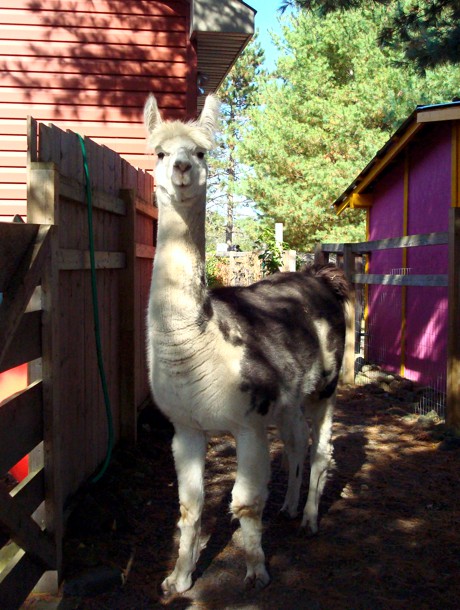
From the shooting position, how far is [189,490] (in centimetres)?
393

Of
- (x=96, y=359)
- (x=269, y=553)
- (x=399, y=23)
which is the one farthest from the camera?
(x=399, y=23)

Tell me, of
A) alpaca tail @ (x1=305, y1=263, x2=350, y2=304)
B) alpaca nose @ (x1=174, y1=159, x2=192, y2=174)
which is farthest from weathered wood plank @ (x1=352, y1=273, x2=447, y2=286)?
alpaca nose @ (x1=174, y1=159, x2=192, y2=174)

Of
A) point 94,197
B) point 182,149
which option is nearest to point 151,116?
point 182,149

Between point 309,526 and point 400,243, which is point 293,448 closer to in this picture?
point 309,526

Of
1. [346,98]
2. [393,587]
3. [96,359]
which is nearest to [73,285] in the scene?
[96,359]

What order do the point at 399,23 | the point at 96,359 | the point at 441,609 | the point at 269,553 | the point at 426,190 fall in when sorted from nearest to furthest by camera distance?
the point at 441,609 → the point at 269,553 → the point at 96,359 → the point at 399,23 → the point at 426,190

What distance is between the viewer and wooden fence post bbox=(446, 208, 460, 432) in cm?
714

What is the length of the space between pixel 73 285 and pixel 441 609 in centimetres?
291

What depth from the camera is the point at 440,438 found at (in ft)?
23.4

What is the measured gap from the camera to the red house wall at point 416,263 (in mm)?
9711

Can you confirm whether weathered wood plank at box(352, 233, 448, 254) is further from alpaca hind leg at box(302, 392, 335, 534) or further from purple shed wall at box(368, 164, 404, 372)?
alpaca hind leg at box(302, 392, 335, 534)

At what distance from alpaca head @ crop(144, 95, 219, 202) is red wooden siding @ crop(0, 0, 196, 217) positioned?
531 cm

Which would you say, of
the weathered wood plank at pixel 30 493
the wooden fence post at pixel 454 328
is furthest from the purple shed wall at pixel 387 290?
the weathered wood plank at pixel 30 493

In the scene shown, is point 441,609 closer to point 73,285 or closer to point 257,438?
point 257,438
